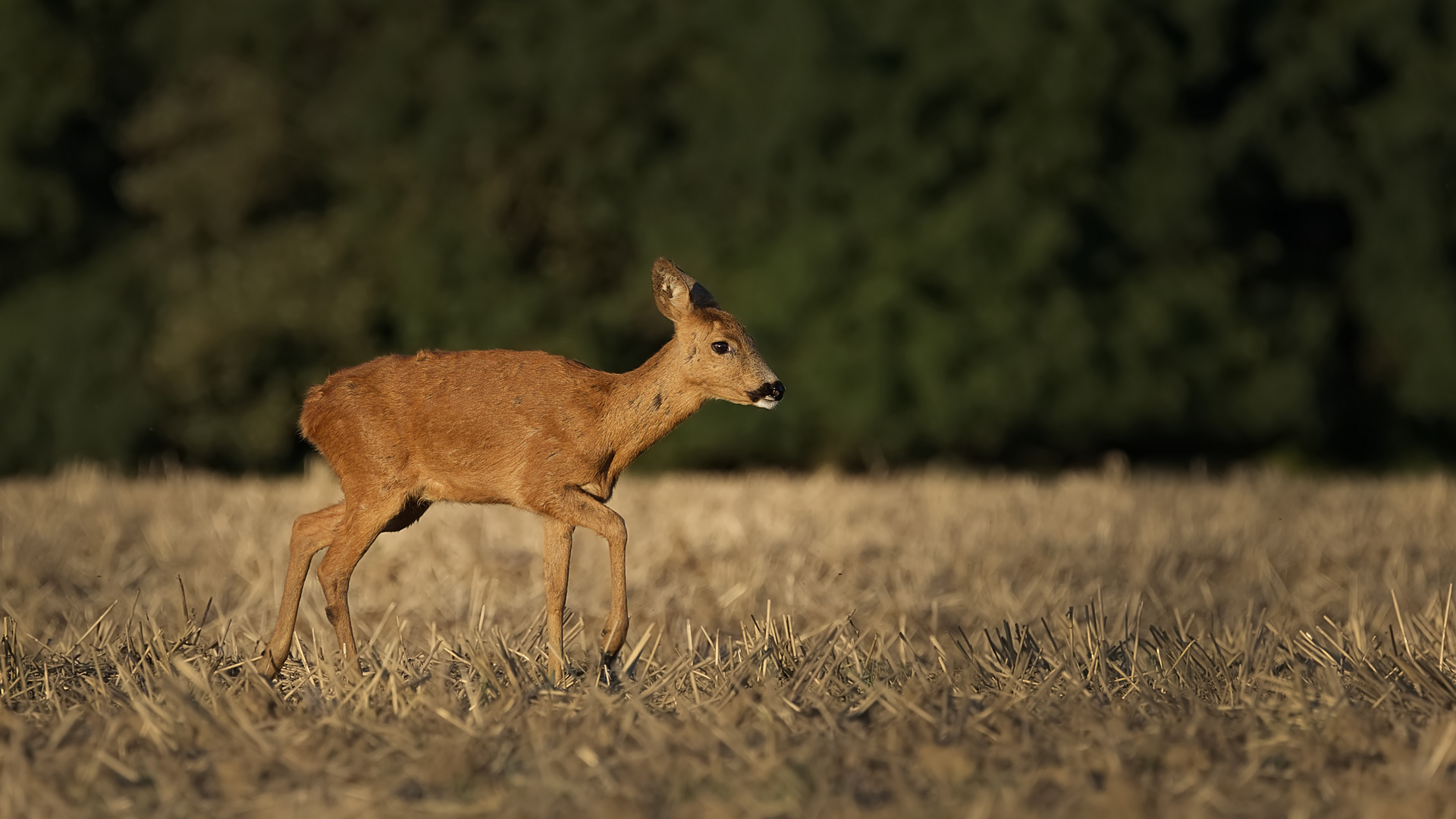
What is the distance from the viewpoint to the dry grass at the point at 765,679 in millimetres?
3449

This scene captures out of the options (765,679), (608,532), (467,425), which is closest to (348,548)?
(467,425)

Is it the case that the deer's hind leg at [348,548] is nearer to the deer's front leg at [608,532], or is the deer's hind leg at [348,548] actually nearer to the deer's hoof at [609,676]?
the deer's front leg at [608,532]

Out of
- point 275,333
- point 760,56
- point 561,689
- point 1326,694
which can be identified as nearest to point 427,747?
point 561,689

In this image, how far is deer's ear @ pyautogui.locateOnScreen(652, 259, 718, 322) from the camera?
507 cm

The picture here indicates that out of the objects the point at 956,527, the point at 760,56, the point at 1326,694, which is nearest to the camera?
the point at 1326,694

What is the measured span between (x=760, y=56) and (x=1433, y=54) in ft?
18.7

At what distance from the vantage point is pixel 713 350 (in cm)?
506

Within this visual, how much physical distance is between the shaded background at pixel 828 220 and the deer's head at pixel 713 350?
7.64 m

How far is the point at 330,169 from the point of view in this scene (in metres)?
14.3

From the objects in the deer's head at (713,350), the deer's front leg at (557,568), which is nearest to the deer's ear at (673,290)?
Answer: the deer's head at (713,350)

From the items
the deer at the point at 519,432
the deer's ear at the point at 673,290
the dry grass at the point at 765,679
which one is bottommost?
the dry grass at the point at 765,679

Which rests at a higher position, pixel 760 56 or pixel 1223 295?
pixel 760 56

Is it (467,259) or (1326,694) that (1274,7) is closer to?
(467,259)

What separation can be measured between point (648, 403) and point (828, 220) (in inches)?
326
